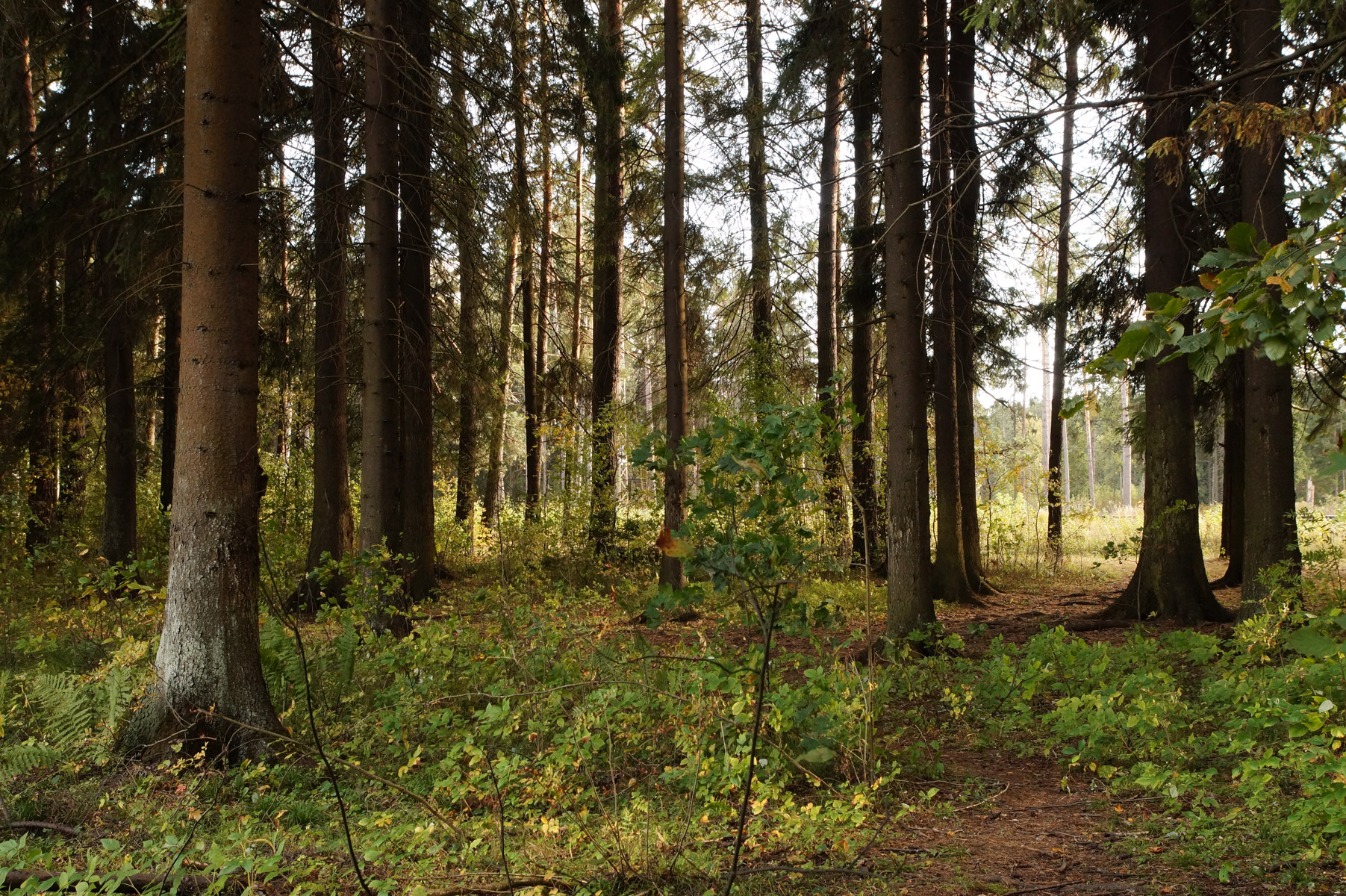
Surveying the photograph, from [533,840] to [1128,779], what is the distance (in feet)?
10.5

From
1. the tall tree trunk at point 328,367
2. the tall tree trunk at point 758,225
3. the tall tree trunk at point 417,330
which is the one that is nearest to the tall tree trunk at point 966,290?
the tall tree trunk at point 758,225

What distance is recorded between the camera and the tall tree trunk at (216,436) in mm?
4672

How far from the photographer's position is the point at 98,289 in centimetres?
1111

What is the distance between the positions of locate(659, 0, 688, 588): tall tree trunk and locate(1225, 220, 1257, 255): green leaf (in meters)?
9.02

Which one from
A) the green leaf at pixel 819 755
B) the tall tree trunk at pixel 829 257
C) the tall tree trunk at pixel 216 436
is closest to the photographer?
the green leaf at pixel 819 755

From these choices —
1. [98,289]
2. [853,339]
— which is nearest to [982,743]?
[853,339]

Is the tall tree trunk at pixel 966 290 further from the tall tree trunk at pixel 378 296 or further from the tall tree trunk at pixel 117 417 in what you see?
the tall tree trunk at pixel 117 417

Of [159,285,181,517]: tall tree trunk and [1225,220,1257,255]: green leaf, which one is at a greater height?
[159,285,181,517]: tall tree trunk

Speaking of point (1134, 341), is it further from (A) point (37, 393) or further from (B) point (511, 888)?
(A) point (37, 393)

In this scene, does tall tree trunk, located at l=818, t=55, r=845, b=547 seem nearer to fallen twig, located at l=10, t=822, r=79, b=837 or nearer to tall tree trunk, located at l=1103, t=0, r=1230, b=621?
tall tree trunk, located at l=1103, t=0, r=1230, b=621

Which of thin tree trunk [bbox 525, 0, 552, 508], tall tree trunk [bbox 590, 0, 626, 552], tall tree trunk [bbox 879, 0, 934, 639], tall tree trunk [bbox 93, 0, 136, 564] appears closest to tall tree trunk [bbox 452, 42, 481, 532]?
thin tree trunk [bbox 525, 0, 552, 508]

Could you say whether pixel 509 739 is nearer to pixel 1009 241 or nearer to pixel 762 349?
pixel 762 349

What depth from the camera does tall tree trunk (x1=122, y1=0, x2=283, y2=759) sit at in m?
4.67

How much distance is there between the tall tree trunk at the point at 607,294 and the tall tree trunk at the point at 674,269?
103 centimetres
